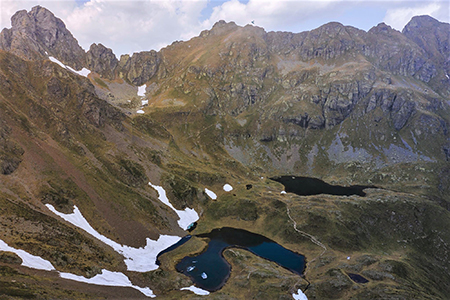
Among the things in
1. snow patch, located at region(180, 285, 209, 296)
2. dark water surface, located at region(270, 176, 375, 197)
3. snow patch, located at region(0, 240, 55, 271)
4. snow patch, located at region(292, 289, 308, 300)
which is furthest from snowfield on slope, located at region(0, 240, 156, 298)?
dark water surface, located at region(270, 176, 375, 197)

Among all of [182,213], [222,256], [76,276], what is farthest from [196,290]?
[182,213]

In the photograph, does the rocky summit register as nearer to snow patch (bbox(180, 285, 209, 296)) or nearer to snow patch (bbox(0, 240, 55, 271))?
snow patch (bbox(0, 240, 55, 271))

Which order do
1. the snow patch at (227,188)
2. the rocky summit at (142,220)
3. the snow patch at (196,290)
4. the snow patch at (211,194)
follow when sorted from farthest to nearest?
the snow patch at (227,188) < the snow patch at (211,194) < the snow patch at (196,290) < the rocky summit at (142,220)

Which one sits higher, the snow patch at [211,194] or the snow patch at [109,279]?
the snow patch at [211,194]

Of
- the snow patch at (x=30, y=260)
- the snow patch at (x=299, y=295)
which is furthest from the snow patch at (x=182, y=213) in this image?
the snow patch at (x=30, y=260)

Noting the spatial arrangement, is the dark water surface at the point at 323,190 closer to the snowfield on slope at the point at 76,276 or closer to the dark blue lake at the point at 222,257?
the dark blue lake at the point at 222,257

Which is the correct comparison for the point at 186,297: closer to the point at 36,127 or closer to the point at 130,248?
the point at 130,248

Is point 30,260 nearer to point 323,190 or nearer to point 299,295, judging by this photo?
point 299,295

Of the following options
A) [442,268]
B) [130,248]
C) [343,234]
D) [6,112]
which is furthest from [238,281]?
[6,112]
